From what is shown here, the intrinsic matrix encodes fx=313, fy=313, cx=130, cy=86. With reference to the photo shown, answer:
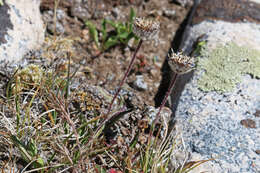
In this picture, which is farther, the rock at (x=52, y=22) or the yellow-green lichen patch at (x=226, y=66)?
the rock at (x=52, y=22)

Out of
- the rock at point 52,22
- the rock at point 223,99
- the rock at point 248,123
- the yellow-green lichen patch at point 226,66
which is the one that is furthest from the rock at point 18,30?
the rock at point 248,123

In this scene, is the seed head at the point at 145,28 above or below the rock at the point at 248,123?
above

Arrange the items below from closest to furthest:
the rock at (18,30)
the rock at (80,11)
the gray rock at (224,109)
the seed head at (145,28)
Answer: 1. the seed head at (145,28)
2. the gray rock at (224,109)
3. the rock at (18,30)
4. the rock at (80,11)

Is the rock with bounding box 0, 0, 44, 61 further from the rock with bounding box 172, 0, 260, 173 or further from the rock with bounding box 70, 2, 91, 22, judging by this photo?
the rock with bounding box 172, 0, 260, 173

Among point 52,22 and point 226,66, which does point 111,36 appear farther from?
point 226,66

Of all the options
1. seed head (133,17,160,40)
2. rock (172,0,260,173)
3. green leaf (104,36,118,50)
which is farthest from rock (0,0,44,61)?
rock (172,0,260,173)

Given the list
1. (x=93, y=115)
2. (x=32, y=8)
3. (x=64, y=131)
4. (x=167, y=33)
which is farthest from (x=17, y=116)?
(x=167, y=33)

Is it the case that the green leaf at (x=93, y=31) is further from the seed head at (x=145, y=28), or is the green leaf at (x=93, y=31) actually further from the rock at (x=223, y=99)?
the seed head at (x=145, y=28)

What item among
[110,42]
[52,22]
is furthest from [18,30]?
[110,42]
